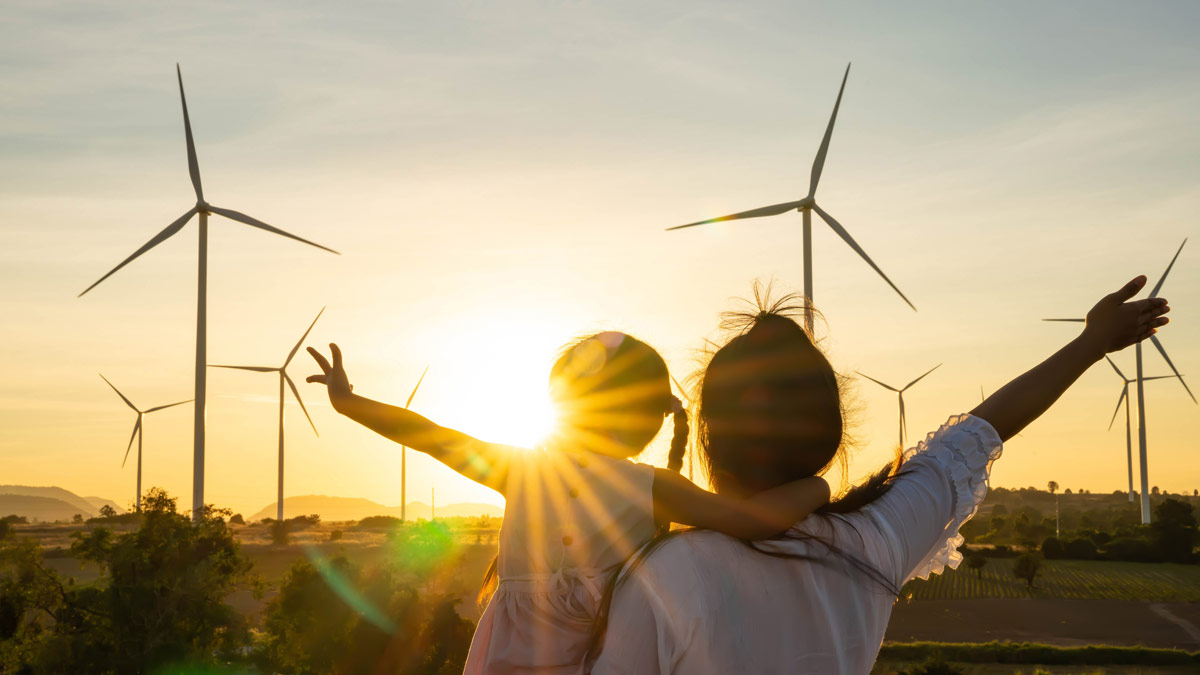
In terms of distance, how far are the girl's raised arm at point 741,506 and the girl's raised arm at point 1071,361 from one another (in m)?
0.98

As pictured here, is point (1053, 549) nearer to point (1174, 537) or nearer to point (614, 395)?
point (1174, 537)

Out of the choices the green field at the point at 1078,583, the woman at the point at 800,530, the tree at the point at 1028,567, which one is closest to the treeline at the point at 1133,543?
the green field at the point at 1078,583

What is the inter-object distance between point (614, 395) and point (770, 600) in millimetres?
1960

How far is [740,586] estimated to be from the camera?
10.5 feet

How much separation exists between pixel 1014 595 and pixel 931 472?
132731 mm

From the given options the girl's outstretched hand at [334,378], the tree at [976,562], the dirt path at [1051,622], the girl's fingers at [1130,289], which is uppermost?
the girl's fingers at [1130,289]

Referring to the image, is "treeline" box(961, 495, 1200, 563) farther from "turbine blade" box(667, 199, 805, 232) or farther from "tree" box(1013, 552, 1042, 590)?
"turbine blade" box(667, 199, 805, 232)

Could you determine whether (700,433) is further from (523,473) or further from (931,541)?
(931,541)

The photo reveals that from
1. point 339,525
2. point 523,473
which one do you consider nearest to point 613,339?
point 523,473

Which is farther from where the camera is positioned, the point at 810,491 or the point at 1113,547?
the point at 1113,547

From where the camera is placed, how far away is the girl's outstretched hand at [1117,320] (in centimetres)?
438

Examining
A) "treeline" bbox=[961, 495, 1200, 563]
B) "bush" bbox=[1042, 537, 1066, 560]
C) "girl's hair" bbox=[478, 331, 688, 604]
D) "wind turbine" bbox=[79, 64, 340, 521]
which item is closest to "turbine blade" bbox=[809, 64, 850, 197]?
"wind turbine" bbox=[79, 64, 340, 521]

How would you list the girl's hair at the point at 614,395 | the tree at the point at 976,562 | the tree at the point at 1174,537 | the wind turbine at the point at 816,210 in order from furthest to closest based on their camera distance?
the tree at the point at 1174,537, the tree at the point at 976,562, the wind turbine at the point at 816,210, the girl's hair at the point at 614,395

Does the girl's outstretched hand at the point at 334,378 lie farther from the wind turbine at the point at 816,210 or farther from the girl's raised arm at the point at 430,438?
the wind turbine at the point at 816,210
